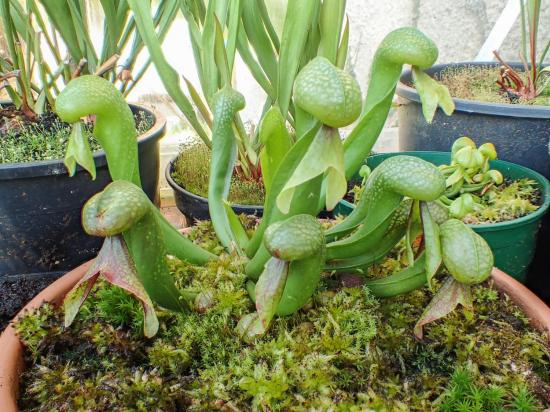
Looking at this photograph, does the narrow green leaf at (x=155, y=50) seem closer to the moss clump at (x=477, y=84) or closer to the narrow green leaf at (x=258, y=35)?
the narrow green leaf at (x=258, y=35)

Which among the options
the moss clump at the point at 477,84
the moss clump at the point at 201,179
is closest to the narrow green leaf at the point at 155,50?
the moss clump at the point at 201,179

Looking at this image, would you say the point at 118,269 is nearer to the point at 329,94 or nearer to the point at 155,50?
the point at 329,94

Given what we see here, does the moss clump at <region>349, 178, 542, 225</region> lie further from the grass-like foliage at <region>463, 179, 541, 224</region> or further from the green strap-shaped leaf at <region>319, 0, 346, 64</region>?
the green strap-shaped leaf at <region>319, 0, 346, 64</region>

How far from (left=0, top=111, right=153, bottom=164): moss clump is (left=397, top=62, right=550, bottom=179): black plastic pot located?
887 mm

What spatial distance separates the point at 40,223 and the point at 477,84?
156 centimetres

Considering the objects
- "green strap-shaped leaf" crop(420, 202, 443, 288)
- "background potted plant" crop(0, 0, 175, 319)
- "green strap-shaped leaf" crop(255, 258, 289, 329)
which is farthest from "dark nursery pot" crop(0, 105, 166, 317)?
"green strap-shaped leaf" crop(420, 202, 443, 288)

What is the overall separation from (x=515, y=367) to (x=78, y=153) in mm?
691

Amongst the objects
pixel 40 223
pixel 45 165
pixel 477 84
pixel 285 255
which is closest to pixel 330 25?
pixel 285 255

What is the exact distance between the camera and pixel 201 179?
5.05 feet

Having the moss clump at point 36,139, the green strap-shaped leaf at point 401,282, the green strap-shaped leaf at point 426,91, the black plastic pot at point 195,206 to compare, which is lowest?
the black plastic pot at point 195,206

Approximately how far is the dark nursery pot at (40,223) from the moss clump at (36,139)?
0.41ft

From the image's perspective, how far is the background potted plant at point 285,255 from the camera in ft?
1.82

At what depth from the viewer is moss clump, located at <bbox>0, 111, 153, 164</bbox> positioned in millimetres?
1230

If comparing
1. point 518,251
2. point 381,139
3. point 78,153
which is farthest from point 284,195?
point 381,139
